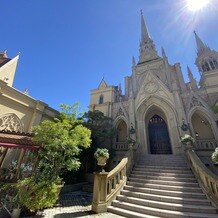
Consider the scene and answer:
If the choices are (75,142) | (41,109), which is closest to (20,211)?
(75,142)

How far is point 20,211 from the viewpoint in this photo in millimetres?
6137

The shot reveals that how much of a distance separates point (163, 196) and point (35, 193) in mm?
6045

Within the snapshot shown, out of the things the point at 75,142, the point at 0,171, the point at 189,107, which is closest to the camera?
the point at 75,142

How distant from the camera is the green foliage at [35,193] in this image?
20.4 feet

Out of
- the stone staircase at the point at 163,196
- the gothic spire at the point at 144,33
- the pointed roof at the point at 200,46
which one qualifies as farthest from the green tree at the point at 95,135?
the pointed roof at the point at 200,46

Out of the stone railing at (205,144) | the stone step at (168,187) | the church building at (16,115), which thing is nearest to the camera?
the stone step at (168,187)

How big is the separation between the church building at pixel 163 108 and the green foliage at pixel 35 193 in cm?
995

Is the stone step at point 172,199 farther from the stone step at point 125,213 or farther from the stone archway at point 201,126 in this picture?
the stone archway at point 201,126

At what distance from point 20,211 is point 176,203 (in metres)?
6.84

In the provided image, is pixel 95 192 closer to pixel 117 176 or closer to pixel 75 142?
pixel 117 176

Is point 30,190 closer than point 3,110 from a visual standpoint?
Yes

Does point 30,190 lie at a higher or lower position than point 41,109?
lower

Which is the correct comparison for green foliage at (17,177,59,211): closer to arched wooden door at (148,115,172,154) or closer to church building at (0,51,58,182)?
church building at (0,51,58,182)

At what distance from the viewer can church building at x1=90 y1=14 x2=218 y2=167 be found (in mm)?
16047
